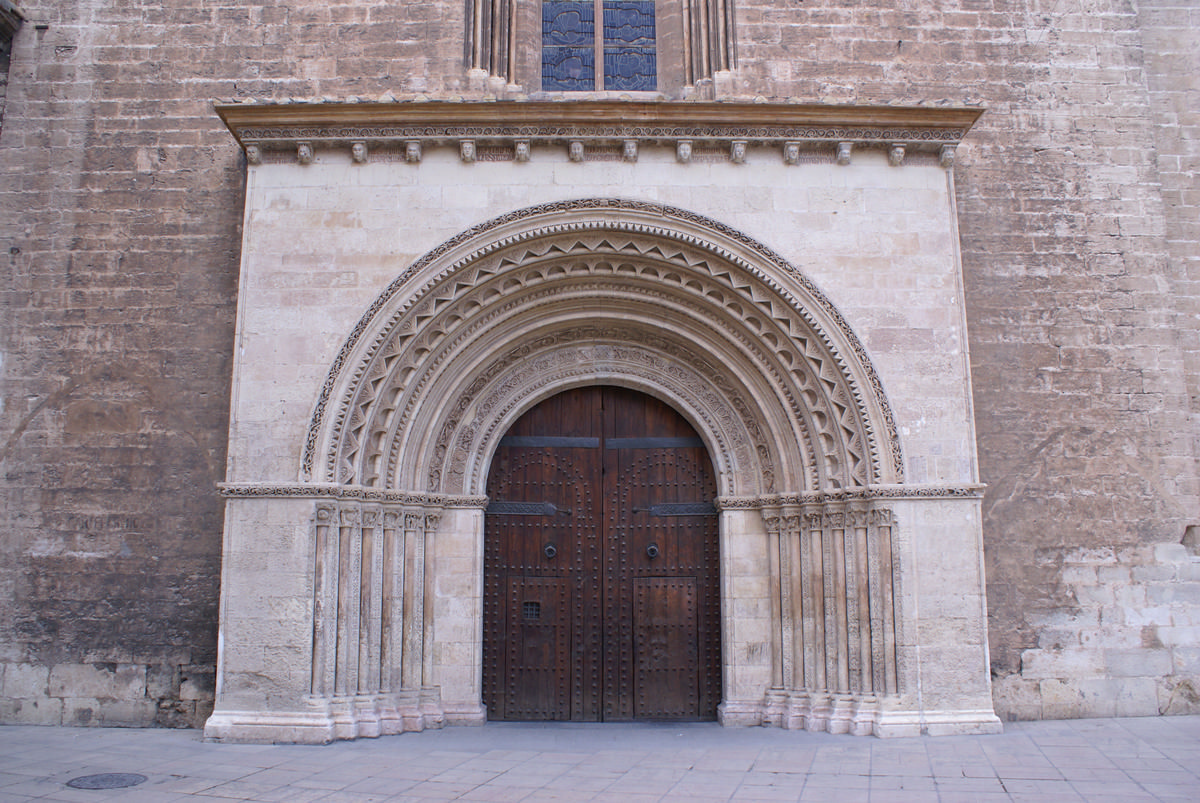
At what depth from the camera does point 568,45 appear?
8680 mm

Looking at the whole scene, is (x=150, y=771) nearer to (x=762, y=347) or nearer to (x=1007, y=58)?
(x=762, y=347)

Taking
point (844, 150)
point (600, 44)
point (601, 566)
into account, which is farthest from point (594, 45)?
point (601, 566)

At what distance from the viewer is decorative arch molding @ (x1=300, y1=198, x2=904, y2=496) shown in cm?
719

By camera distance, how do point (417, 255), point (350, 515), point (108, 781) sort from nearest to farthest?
point (108, 781), point (350, 515), point (417, 255)

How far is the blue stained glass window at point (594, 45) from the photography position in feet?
28.2

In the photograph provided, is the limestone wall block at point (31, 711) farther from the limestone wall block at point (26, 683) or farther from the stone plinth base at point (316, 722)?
the stone plinth base at point (316, 722)

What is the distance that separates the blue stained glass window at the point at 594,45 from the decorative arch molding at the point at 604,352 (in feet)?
6.36

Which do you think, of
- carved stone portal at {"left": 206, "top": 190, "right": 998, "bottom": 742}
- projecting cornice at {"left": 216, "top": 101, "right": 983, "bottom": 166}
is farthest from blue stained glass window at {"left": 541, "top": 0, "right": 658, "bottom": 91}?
carved stone portal at {"left": 206, "top": 190, "right": 998, "bottom": 742}

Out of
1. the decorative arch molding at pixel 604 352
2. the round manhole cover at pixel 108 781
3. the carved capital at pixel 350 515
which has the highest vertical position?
the decorative arch molding at pixel 604 352

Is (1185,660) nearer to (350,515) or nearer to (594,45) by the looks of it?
(350,515)

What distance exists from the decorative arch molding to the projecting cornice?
630 millimetres

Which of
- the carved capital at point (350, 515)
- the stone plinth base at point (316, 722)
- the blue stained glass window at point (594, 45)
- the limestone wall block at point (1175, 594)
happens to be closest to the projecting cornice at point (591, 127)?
the blue stained glass window at point (594, 45)

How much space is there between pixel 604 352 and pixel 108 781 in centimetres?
516

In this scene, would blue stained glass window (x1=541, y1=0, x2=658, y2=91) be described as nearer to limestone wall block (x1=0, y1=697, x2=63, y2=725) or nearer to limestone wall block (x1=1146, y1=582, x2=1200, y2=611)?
limestone wall block (x1=1146, y1=582, x2=1200, y2=611)
